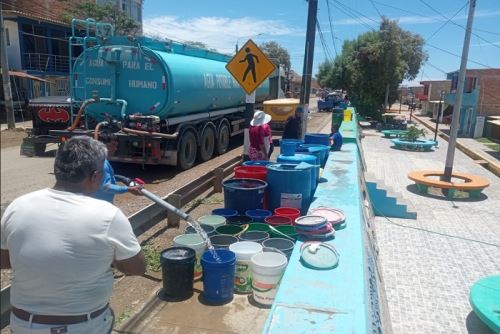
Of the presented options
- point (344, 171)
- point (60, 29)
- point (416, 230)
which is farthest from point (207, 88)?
point (60, 29)

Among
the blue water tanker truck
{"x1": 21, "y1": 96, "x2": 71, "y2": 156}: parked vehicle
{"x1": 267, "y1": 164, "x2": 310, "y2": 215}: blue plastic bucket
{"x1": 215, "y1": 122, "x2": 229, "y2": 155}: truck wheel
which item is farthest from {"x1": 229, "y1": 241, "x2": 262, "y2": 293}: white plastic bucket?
{"x1": 215, "y1": 122, "x2": 229, "y2": 155}: truck wheel

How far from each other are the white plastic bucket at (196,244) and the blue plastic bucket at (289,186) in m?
1.33

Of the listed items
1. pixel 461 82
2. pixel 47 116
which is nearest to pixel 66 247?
pixel 47 116

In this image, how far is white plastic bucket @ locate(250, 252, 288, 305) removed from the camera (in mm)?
3951

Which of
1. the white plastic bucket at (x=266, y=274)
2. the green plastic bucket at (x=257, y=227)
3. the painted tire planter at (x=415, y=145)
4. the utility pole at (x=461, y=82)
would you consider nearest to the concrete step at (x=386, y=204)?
the utility pole at (x=461, y=82)

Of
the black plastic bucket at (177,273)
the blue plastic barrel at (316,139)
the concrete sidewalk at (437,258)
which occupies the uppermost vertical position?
the blue plastic barrel at (316,139)

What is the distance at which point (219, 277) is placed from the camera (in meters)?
4.07

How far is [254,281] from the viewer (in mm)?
4133

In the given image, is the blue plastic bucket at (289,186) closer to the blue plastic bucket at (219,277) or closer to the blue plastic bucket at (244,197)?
the blue plastic bucket at (244,197)

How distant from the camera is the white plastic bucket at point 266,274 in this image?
3.95m

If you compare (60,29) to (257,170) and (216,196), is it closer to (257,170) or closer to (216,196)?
(216,196)

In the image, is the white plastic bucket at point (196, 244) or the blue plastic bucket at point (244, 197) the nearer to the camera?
the white plastic bucket at point (196, 244)

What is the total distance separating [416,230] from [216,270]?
5910 millimetres

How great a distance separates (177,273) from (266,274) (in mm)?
943
